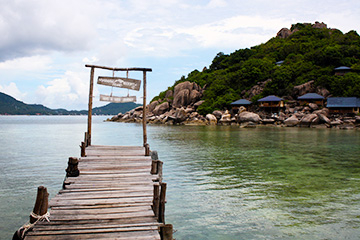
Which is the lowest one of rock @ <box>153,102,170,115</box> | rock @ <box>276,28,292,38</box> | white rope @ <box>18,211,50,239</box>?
white rope @ <box>18,211,50,239</box>

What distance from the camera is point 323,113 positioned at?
216 feet

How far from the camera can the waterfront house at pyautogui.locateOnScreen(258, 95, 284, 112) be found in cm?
7294

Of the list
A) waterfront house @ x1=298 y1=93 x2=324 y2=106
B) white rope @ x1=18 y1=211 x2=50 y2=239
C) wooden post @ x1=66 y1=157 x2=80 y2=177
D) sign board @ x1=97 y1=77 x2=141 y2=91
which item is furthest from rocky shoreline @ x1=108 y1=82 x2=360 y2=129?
white rope @ x1=18 y1=211 x2=50 y2=239

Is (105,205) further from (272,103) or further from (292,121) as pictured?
(272,103)

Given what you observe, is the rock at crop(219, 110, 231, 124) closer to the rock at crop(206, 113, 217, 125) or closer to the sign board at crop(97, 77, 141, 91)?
the rock at crop(206, 113, 217, 125)

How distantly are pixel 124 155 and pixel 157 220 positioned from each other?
16.3 feet

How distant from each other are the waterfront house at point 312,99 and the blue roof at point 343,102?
3.51m

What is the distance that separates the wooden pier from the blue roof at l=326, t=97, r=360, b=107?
66465 mm

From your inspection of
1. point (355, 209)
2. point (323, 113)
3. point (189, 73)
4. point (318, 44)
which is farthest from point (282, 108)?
point (355, 209)

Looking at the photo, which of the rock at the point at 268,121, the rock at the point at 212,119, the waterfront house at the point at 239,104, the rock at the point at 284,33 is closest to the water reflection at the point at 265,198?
the rock at the point at 268,121

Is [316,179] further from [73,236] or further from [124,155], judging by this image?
[73,236]

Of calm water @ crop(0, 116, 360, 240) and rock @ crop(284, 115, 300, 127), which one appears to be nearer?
calm water @ crop(0, 116, 360, 240)

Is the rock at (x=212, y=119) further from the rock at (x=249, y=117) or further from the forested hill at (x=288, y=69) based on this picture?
the rock at (x=249, y=117)

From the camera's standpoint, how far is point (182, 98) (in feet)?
291
